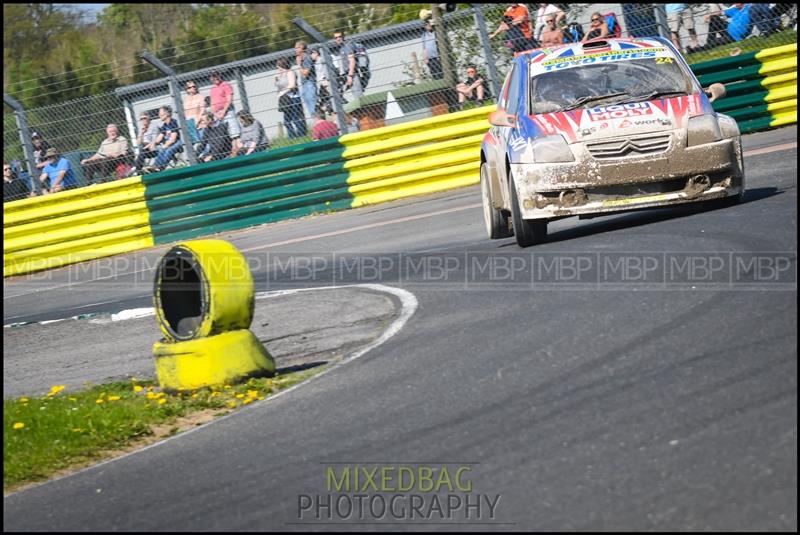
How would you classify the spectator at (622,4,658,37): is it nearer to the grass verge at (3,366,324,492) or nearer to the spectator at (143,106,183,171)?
the spectator at (143,106,183,171)

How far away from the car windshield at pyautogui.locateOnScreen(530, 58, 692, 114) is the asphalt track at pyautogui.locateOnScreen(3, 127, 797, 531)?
4.34ft

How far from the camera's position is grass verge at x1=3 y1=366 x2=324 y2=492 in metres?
6.43

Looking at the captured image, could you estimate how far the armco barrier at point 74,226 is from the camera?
17312 mm

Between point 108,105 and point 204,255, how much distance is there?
10.2 m

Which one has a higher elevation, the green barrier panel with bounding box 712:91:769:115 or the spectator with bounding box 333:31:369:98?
the spectator with bounding box 333:31:369:98

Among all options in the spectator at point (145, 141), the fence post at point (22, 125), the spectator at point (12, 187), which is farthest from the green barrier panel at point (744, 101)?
the spectator at point (12, 187)

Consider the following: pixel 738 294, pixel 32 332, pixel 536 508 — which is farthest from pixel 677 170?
pixel 32 332

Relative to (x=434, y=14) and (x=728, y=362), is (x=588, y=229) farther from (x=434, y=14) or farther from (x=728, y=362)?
(x=434, y=14)

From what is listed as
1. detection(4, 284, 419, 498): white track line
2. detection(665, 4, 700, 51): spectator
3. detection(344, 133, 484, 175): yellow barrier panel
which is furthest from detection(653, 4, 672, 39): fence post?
detection(4, 284, 419, 498): white track line

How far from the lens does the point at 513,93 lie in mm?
10773

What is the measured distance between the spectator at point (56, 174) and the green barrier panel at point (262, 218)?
1735 mm

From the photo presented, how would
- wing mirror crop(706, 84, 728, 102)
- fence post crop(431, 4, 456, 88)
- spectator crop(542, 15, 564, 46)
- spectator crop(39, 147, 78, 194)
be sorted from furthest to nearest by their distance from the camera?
spectator crop(39, 147, 78, 194)
fence post crop(431, 4, 456, 88)
spectator crop(542, 15, 564, 46)
wing mirror crop(706, 84, 728, 102)

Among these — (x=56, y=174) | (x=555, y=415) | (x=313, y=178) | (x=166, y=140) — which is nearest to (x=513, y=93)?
(x=555, y=415)

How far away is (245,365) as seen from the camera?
7.43 m
